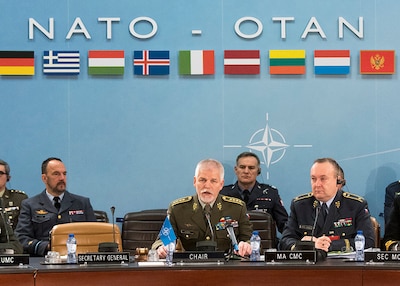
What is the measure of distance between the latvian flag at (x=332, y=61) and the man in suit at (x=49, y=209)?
2.61 m

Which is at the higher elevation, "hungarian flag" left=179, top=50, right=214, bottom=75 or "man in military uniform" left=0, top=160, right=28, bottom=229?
"hungarian flag" left=179, top=50, right=214, bottom=75

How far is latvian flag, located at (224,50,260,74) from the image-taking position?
794cm

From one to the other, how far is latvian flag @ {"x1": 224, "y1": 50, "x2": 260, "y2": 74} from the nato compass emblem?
57 cm

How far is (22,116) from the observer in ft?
26.3

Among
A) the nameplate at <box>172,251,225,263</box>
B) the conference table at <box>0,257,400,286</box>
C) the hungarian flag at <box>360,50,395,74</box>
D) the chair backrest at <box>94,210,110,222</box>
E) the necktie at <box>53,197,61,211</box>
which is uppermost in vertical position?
the hungarian flag at <box>360,50,395,74</box>

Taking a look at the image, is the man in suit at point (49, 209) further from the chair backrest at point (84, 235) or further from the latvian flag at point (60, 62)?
the latvian flag at point (60, 62)

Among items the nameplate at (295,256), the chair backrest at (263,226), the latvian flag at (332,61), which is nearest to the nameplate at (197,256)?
the nameplate at (295,256)

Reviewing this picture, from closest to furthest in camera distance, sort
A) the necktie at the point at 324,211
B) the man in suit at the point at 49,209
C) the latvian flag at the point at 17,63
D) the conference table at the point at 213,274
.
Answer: the conference table at the point at 213,274 < the necktie at the point at 324,211 < the man in suit at the point at 49,209 < the latvian flag at the point at 17,63

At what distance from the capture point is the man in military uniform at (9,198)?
7.63m

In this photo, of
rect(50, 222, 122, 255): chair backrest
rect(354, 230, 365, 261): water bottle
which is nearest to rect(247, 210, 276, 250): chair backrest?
rect(50, 222, 122, 255): chair backrest

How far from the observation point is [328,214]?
6.03m

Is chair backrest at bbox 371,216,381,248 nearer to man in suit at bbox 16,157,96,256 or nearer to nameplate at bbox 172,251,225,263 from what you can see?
nameplate at bbox 172,251,225,263

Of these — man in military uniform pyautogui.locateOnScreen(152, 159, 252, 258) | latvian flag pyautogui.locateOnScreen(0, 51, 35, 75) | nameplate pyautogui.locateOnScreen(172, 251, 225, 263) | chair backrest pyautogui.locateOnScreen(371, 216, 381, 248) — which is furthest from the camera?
latvian flag pyautogui.locateOnScreen(0, 51, 35, 75)

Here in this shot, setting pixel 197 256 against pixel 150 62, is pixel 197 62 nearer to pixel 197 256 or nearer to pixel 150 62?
pixel 150 62
